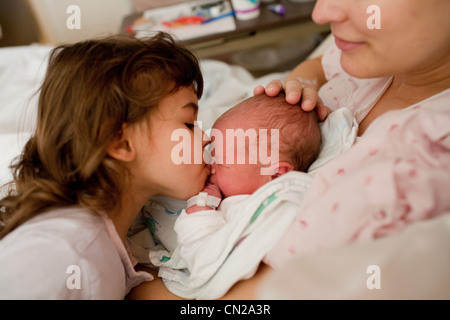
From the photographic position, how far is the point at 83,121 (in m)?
0.86

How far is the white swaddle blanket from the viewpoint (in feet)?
2.74

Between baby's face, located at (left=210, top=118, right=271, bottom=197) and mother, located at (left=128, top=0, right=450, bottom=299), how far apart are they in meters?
0.21

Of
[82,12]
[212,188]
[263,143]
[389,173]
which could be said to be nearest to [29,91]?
[212,188]

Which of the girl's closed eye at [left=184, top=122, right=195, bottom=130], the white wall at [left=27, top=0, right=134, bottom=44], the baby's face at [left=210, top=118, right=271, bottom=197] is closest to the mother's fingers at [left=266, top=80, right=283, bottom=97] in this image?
the baby's face at [left=210, top=118, right=271, bottom=197]

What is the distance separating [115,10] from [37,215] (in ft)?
8.28

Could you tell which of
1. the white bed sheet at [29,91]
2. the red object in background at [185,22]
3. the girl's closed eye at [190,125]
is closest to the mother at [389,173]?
the girl's closed eye at [190,125]

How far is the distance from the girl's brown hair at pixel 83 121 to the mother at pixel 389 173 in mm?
336

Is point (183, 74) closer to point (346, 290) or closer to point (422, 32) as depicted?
point (422, 32)

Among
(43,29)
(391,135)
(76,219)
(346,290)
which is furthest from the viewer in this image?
(43,29)

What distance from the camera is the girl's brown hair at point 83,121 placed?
864 mm

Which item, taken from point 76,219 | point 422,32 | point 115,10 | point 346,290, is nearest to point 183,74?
point 76,219

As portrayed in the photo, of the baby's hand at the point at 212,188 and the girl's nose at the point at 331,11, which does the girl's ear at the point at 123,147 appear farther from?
the girl's nose at the point at 331,11

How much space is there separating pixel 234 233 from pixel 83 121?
45 cm

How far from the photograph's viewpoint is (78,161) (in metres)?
0.88
